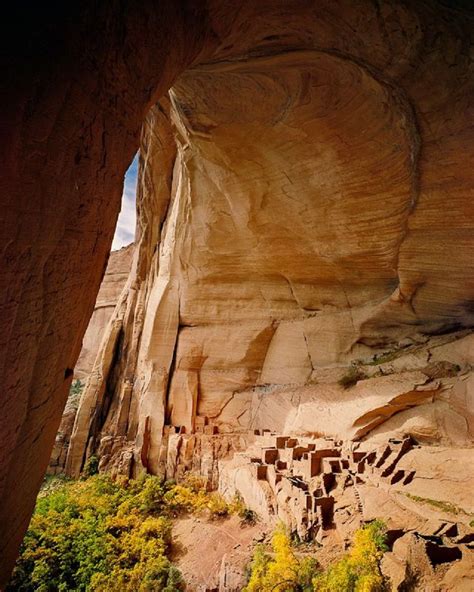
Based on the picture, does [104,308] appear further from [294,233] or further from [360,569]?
[360,569]

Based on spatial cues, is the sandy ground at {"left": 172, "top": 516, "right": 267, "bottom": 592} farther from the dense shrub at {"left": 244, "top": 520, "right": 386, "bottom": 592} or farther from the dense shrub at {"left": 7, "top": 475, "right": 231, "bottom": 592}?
the dense shrub at {"left": 244, "top": 520, "right": 386, "bottom": 592}

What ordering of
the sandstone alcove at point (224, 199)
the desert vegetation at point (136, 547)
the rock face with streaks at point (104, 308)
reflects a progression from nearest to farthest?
the sandstone alcove at point (224, 199) → the desert vegetation at point (136, 547) → the rock face with streaks at point (104, 308)

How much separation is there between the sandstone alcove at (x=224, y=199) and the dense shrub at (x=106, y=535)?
1.99 metres

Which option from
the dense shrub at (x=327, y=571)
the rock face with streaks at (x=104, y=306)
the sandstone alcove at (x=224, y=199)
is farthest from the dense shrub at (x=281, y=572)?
the rock face with streaks at (x=104, y=306)

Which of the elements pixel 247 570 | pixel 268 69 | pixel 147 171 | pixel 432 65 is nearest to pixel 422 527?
pixel 247 570

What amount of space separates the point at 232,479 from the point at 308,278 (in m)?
7.86

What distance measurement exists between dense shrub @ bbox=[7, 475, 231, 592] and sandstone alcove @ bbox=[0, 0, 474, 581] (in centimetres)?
199

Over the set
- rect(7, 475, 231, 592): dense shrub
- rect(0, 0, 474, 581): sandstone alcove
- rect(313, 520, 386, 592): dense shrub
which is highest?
rect(0, 0, 474, 581): sandstone alcove

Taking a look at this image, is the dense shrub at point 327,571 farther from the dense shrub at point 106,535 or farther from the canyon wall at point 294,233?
the canyon wall at point 294,233

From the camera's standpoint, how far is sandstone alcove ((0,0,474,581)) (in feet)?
7.84

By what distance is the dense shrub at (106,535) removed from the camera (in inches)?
305

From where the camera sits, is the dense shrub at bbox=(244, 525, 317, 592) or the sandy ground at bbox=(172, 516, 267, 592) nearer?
the dense shrub at bbox=(244, 525, 317, 592)

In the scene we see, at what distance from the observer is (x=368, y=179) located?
9883 millimetres

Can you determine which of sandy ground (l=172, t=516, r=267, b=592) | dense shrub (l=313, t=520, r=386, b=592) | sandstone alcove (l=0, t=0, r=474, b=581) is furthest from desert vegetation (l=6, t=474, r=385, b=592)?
sandstone alcove (l=0, t=0, r=474, b=581)
